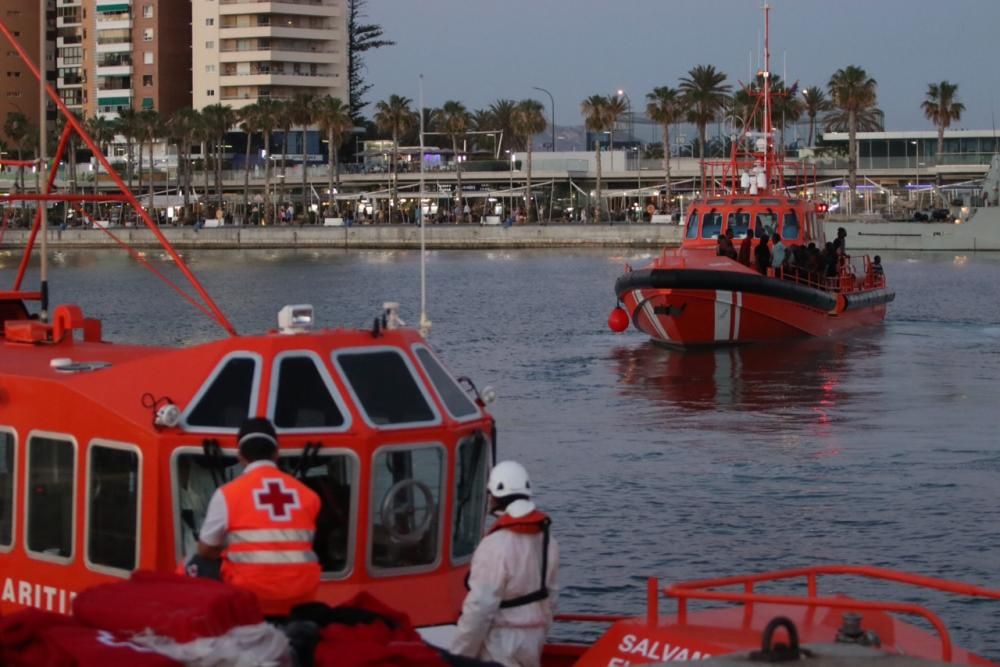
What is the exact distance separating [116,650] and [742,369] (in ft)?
97.1

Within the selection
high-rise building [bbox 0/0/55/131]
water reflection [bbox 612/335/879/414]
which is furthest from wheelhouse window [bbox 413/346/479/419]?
high-rise building [bbox 0/0/55/131]

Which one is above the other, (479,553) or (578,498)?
(479,553)

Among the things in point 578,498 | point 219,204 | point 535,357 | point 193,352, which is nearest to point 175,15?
point 219,204

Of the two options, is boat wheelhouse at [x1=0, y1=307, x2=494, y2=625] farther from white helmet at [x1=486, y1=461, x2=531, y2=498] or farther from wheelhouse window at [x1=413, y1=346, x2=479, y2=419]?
white helmet at [x1=486, y1=461, x2=531, y2=498]

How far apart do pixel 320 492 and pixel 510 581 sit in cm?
116

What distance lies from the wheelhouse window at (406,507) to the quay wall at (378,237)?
321 feet

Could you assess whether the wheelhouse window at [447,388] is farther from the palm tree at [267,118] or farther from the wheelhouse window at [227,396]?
the palm tree at [267,118]

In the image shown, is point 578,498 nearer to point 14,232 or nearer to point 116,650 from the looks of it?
point 116,650

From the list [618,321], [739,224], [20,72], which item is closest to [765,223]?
[739,224]

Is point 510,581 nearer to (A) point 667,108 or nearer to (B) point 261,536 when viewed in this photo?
(B) point 261,536

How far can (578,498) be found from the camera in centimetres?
2070

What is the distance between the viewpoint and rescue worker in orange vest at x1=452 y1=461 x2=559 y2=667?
8156mm

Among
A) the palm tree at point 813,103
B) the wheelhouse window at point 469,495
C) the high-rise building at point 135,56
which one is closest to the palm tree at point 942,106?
the palm tree at point 813,103

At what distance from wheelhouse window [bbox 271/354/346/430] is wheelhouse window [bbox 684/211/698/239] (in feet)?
104
